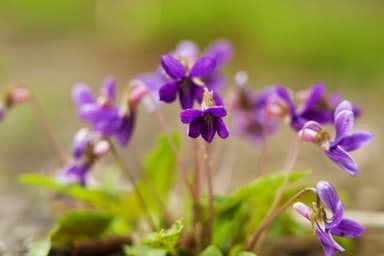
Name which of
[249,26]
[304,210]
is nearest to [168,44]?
[249,26]

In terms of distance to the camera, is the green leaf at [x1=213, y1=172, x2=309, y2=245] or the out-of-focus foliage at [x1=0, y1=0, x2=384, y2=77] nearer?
the green leaf at [x1=213, y1=172, x2=309, y2=245]

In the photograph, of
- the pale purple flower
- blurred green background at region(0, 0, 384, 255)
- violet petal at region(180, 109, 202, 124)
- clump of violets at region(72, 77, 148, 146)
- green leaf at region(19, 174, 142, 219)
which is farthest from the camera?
blurred green background at region(0, 0, 384, 255)

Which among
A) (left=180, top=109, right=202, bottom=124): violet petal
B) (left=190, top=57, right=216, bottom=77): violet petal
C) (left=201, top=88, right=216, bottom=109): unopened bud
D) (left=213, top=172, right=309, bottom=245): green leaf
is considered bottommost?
(left=213, top=172, right=309, bottom=245): green leaf

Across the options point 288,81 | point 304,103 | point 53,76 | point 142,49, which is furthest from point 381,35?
point 304,103

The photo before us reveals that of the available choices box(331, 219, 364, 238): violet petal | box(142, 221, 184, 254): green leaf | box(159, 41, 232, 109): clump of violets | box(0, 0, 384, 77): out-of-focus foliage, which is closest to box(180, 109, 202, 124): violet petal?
box(159, 41, 232, 109): clump of violets

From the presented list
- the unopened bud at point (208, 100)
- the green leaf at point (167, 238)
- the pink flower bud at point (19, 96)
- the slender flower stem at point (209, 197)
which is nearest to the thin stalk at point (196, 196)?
the slender flower stem at point (209, 197)

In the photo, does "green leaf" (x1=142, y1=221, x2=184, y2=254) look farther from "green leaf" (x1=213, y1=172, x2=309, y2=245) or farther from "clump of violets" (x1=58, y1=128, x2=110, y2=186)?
"clump of violets" (x1=58, y1=128, x2=110, y2=186)
